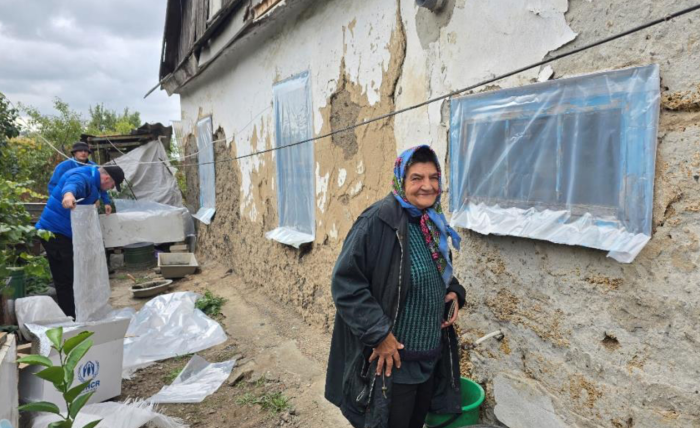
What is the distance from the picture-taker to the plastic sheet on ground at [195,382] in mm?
3107

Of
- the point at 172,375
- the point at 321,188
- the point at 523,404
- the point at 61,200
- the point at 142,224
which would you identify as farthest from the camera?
the point at 142,224

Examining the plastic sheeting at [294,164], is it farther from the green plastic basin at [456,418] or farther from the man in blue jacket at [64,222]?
the green plastic basin at [456,418]

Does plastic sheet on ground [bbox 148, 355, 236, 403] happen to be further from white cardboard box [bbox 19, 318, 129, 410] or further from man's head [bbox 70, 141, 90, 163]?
man's head [bbox 70, 141, 90, 163]

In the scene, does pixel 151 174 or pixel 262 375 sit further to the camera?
pixel 151 174

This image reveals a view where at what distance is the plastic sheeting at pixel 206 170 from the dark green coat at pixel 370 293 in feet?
18.2

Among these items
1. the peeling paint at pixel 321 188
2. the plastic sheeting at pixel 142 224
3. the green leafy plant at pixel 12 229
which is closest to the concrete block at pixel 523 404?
the peeling paint at pixel 321 188

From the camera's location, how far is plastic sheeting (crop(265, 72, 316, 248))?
13.4 ft

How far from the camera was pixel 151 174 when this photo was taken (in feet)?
29.9

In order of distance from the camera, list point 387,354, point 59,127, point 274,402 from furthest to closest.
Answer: point 59,127, point 274,402, point 387,354

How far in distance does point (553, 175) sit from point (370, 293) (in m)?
0.95

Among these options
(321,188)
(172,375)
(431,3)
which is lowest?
(172,375)

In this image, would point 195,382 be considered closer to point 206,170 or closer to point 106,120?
point 206,170

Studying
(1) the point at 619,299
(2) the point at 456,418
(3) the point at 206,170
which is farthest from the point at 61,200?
(1) the point at 619,299

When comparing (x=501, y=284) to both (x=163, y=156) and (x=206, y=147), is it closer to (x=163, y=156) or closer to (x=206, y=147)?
(x=206, y=147)
